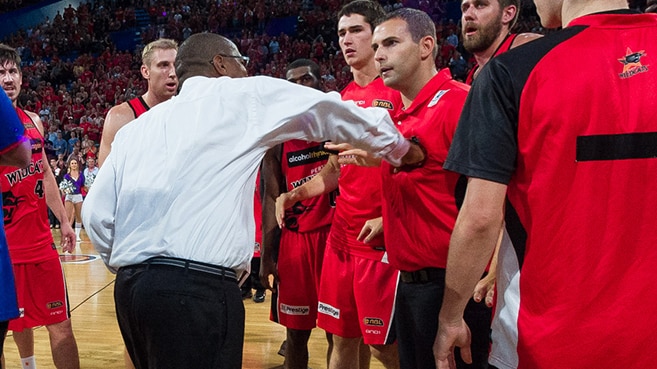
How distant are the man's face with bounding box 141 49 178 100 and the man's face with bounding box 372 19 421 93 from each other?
1687 mm

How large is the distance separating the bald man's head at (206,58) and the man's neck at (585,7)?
1.45 meters

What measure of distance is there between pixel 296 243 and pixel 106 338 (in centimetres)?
241

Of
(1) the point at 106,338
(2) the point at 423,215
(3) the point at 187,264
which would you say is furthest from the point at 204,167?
(1) the point at 106,338

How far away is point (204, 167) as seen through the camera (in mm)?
2385

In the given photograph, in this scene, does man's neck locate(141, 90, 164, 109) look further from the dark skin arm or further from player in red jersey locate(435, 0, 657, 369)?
player in red jersey locate(435, 0, 657, 369)

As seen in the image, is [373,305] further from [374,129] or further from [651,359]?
[651,359]

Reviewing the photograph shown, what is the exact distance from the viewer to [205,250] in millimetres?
2373

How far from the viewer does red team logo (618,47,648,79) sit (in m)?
1.70

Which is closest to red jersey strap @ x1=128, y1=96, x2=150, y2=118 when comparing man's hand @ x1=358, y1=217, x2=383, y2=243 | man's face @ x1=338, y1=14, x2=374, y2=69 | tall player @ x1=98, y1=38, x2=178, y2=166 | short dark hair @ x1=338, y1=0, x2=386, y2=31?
tall player @ x1=98, y1=38, x2=178, y2=166

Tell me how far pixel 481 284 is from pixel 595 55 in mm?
1291

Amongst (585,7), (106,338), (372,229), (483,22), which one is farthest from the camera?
(106,338)

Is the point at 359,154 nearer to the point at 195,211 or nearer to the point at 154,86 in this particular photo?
the point at 195,211

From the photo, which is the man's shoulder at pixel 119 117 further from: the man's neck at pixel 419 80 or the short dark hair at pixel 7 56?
the man's neck at pixel 419 80

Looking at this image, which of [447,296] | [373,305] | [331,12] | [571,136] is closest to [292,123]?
[447,296]
